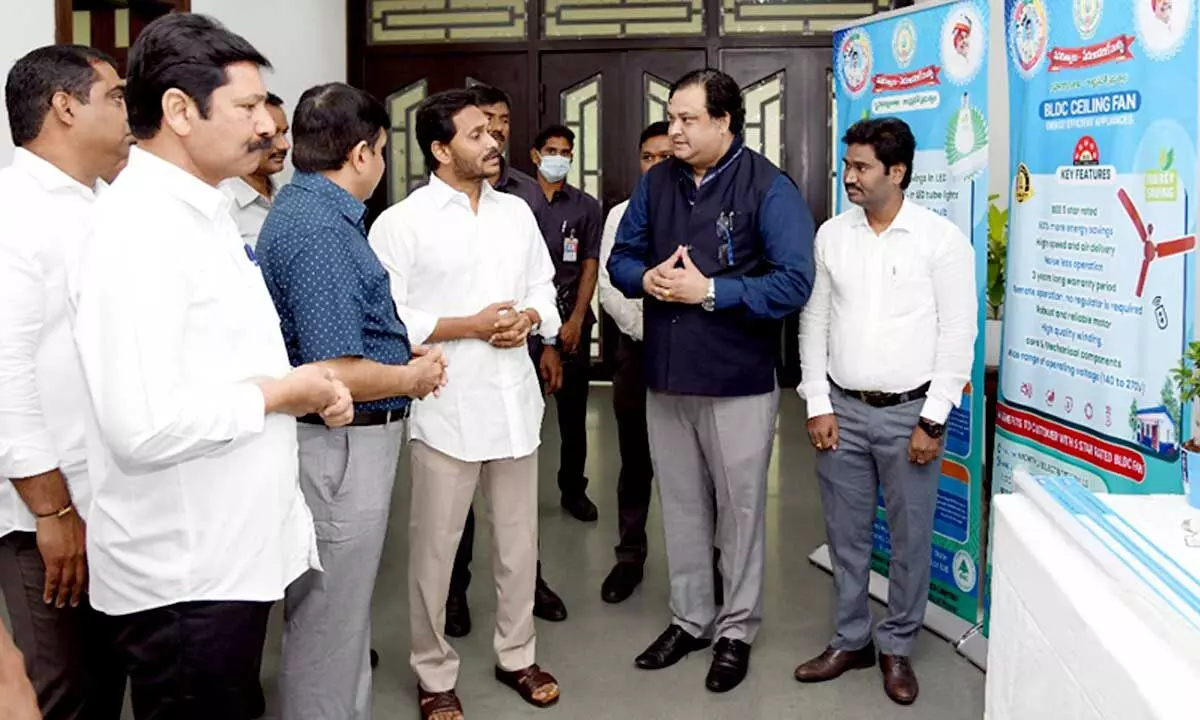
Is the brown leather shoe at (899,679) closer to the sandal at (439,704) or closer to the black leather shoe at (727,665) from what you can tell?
the black leather shoe at (727,665)

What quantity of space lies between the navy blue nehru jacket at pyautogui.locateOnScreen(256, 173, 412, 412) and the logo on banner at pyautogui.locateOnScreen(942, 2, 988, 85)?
1.96 m

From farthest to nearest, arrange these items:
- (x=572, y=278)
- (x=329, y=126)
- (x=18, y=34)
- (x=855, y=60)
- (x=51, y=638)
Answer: (x=572, y=278)
(x=855, y=60)
(x=18, y=34)
(x=329, y=126)
(x=51, y=638)

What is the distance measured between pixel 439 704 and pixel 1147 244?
6.88ft

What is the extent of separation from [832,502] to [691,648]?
62cm

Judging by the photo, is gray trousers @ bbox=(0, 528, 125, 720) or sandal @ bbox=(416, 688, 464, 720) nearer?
gray trousers @ bbox=(0, 528, 125, 720)

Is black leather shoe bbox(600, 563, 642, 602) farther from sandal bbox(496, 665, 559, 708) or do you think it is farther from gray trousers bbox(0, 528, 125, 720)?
gray trousers bbox(0, 528, 125, 720)

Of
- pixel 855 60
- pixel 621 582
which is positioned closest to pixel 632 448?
pixel 621 582

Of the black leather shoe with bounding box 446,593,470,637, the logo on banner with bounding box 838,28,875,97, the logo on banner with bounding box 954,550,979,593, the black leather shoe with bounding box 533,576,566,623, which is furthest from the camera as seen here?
the logo on banner with bounding box 838,28,875,97

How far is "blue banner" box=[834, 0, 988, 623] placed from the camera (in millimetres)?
3232

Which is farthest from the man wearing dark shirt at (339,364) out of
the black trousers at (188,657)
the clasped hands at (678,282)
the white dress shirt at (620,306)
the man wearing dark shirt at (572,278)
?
the man wearing dark shirt at (572,278)

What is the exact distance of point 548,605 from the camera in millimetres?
→ 3621

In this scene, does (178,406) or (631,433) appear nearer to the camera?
(178,406)

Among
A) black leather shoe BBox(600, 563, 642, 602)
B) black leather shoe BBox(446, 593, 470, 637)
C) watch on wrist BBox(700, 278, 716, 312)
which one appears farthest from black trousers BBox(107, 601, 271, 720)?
black leather shoe BBox(600, 563, 642, 602)

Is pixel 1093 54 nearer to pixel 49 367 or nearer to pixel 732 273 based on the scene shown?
pixel 732 273
